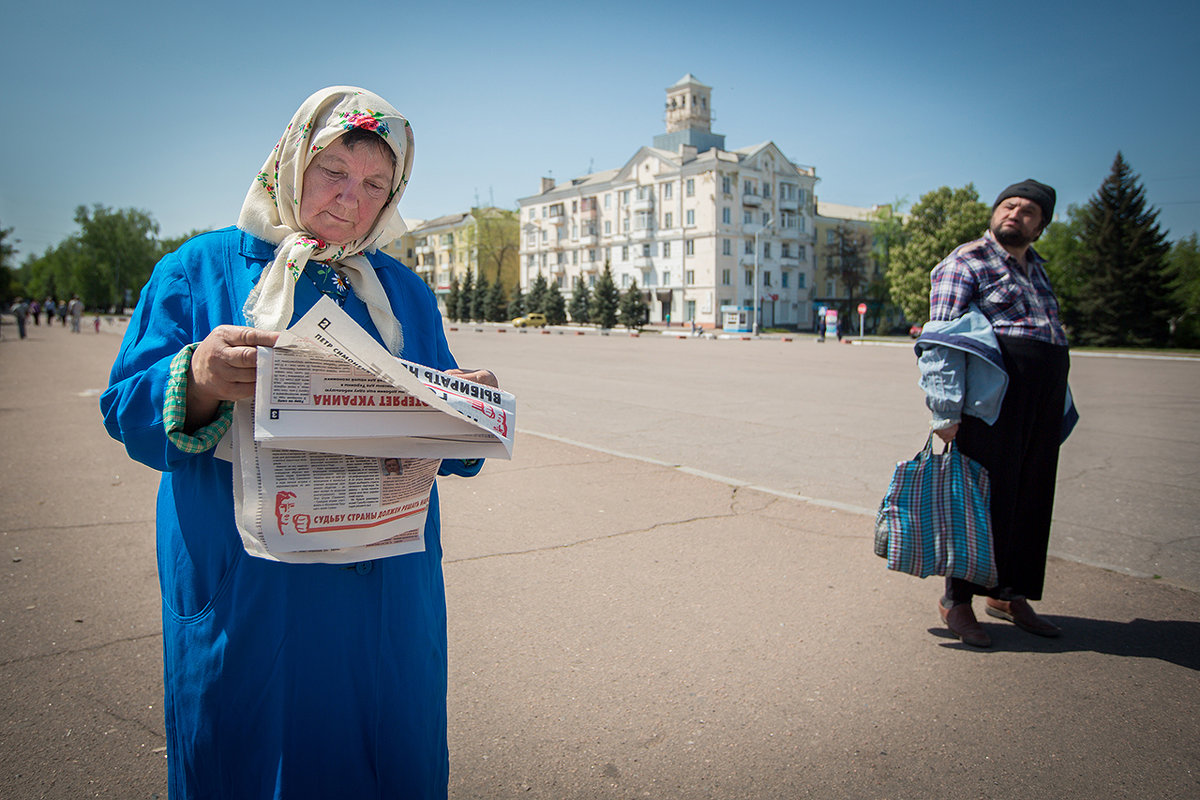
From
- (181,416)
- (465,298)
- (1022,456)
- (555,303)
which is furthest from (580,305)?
(181,416)

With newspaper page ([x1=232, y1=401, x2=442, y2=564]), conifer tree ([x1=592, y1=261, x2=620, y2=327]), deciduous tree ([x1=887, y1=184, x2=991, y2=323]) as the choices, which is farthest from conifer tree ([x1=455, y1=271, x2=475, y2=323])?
newspaper page ([x1=232, y1=401, x2=442, y2=564])

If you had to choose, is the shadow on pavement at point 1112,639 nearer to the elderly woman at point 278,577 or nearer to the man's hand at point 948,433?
the man's hand at point 948,433

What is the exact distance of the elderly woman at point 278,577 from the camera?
1.67m

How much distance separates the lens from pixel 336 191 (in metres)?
1.81

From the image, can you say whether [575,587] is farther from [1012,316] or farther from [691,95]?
[691,95]

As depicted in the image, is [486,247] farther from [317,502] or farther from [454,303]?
[317,502]

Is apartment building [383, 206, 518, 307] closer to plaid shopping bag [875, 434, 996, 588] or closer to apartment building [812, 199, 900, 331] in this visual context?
apartment building [812, 199, 900, 331]

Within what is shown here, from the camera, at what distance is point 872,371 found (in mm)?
21047

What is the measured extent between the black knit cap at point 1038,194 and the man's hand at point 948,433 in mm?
1167

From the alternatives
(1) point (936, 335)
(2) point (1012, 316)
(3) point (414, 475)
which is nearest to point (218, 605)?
(3) point (414, 475)

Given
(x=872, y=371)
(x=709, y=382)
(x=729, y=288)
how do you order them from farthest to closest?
1. (x=729, y=288)
2. (x=872, y=371)
3. (x=709, y=382)

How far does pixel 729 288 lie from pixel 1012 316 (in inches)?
2647

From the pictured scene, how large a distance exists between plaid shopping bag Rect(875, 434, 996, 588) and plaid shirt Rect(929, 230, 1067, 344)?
715mm

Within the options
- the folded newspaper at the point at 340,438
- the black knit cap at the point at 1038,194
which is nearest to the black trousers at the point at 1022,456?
the black knit cap at the point at 1038,194
